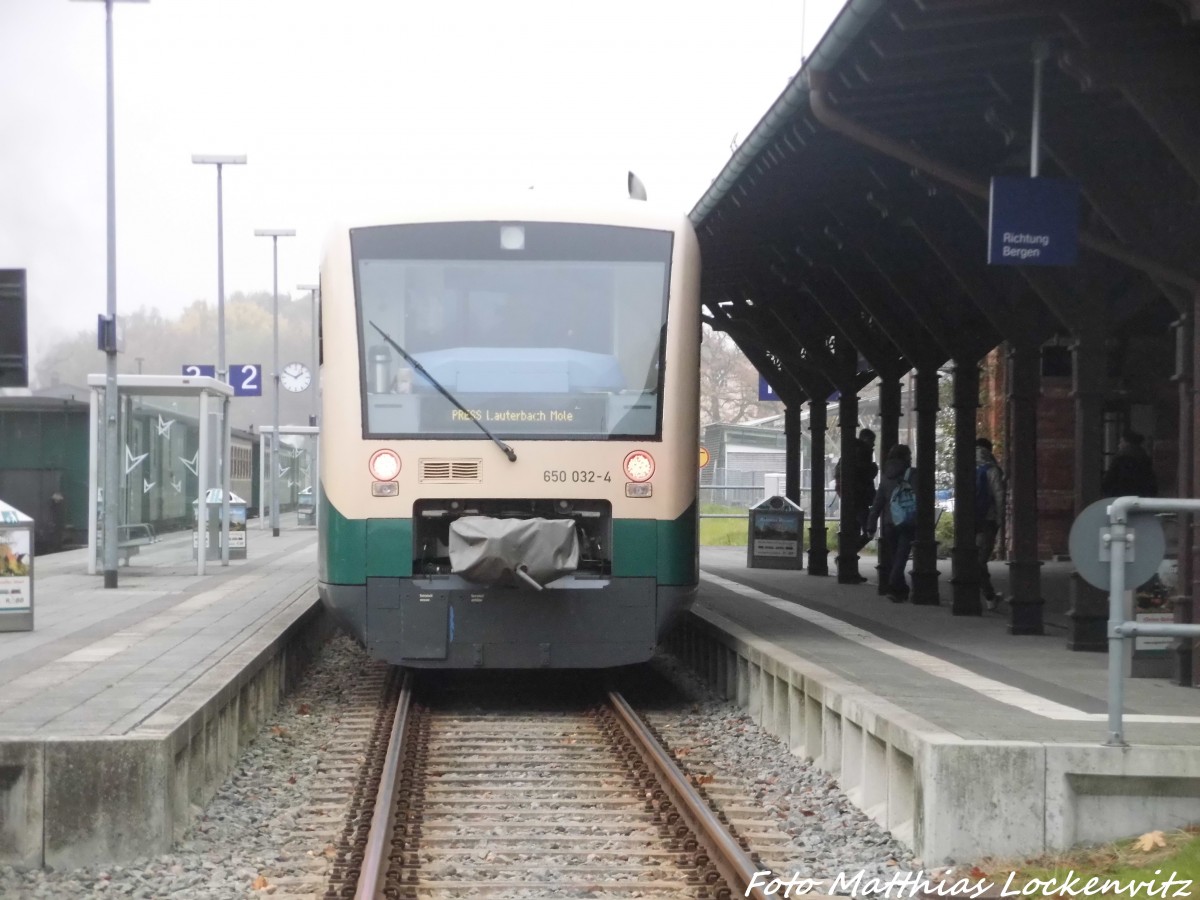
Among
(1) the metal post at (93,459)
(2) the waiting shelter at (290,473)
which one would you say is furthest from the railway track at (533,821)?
(2) the waiting shelter at (290,473)

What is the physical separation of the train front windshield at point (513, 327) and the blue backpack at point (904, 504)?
7054 millimetres

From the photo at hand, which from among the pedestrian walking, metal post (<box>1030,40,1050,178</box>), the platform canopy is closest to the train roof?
the platform canopy

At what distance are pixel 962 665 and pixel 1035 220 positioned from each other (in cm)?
273

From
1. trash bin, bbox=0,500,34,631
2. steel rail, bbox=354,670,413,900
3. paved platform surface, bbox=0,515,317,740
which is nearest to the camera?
steel rail, bbox=354,670,413,900

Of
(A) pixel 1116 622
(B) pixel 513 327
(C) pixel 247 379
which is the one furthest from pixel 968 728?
(C) pixel 247 379

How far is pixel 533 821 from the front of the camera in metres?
7.90

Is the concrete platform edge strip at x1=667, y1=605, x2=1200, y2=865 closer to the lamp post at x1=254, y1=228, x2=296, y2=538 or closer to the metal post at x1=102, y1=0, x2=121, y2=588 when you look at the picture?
the metal post at x1=102, y1=0, x2=121, y2=588

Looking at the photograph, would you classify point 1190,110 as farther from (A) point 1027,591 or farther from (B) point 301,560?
(B) point 301,560

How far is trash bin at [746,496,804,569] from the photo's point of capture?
24.1 m

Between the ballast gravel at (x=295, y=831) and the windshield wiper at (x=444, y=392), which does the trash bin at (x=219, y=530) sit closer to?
the ballast gravel at (x=295, y=831)

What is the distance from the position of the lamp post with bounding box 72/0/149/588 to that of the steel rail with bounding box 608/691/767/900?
31.3 feet

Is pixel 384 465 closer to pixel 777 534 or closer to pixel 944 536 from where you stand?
pixel 777 534

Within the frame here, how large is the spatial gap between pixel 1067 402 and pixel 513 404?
1729 centimetres

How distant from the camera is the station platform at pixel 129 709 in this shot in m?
6.93
